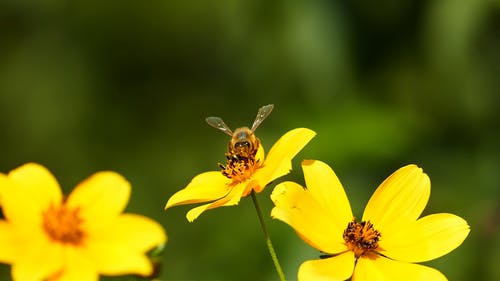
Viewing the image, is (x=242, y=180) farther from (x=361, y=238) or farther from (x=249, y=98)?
(x=249, y=98)

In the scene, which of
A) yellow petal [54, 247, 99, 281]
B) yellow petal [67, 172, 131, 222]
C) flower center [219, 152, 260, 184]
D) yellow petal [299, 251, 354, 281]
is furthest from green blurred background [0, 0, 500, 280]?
yellow petal [54, 247, 99, 281]

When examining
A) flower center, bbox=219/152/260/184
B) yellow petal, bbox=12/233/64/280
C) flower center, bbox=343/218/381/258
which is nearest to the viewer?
yellow petal, bbox=12/233/64/280

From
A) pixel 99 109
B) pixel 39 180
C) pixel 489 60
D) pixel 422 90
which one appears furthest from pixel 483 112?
pixel 39 180

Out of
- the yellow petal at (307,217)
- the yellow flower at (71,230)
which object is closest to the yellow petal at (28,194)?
the yellow flower at (71,230)

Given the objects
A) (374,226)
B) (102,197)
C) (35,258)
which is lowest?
(374,226)

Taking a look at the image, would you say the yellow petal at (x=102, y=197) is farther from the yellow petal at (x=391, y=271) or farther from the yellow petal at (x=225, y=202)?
the yellow petal at (x=391, y=271)

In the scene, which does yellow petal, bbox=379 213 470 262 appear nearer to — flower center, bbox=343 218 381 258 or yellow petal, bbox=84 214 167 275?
flower center, bbox=343 218 381 258

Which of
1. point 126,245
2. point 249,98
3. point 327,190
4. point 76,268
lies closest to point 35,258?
point 76,268
